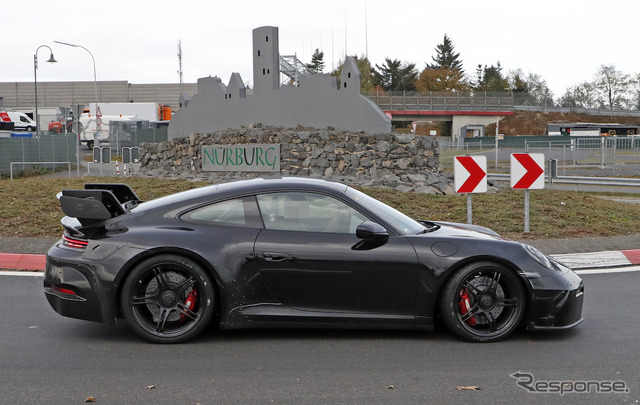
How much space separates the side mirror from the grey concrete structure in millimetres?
11445

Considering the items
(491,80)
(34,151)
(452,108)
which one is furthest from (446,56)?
(34,151)

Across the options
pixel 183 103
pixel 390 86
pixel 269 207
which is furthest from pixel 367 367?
pixel 390 86

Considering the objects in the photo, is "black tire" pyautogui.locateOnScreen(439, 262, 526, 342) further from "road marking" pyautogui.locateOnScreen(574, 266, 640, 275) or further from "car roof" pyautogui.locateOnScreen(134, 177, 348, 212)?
"road marking" pyautogui.locateOnScreen(574, 266, 640, 275)

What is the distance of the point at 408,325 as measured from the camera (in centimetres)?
560

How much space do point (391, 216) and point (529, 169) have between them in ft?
18.1

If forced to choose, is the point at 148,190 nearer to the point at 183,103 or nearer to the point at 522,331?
the point at 183,103

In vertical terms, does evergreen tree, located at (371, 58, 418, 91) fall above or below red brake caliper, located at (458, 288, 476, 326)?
above

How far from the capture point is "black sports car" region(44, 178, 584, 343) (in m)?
5.54

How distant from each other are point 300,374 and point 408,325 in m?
1.09

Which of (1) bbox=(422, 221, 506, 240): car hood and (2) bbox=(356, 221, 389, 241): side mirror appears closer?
(2) bbox=(356, 221, 389, 241): side mirror

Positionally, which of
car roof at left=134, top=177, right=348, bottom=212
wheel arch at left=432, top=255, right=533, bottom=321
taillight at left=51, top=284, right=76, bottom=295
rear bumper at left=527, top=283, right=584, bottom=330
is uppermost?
car roof at left=134, top=177, right=348, bottom=212

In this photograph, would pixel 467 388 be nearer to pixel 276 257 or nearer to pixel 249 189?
pixel 276 257

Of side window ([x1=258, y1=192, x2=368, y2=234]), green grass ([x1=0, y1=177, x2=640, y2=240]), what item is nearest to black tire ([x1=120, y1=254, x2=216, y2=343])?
side window ([x1=258, y1=192, x2=368, y2=234])

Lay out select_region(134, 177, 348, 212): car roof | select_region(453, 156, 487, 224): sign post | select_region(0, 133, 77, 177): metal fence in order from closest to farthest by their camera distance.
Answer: select_region(134, 177, 348, 212): car roof < select_region(453, 156, 487, 224): sign post < select_region(0, 133, 77, 177): metal fence
